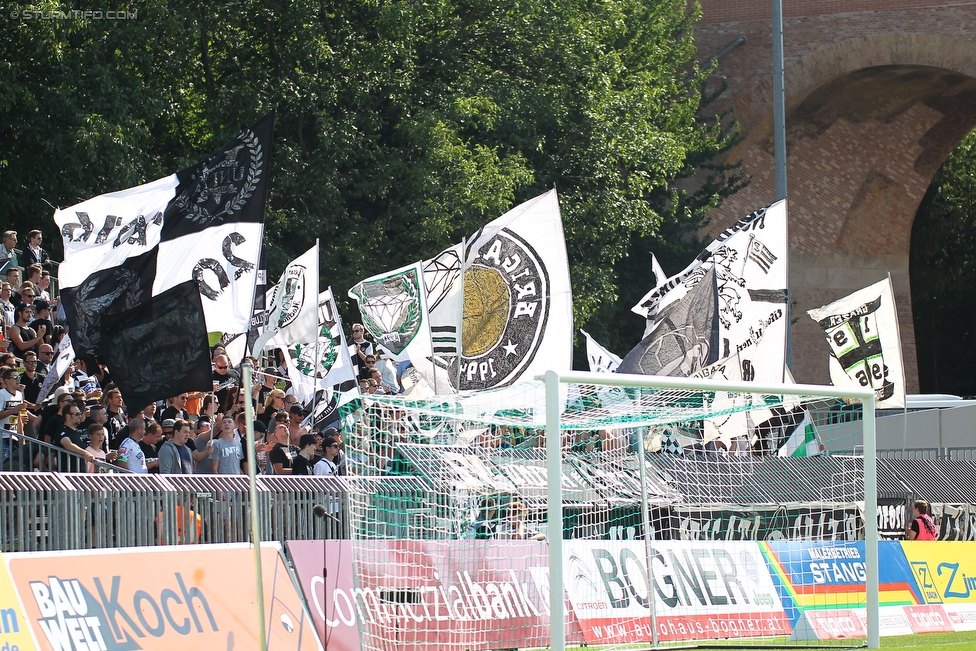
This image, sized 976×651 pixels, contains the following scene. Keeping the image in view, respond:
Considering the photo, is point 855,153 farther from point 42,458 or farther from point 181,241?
point 42,458

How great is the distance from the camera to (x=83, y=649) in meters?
8.84

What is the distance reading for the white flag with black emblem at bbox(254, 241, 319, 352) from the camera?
1595 centimetres

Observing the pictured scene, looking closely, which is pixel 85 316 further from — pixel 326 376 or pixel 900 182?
pixel 900 182

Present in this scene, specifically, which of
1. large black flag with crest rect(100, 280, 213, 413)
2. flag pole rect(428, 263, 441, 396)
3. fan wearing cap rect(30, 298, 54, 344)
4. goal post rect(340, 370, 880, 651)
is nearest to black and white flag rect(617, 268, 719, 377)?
goal post rect(340, 370, 880, 651)

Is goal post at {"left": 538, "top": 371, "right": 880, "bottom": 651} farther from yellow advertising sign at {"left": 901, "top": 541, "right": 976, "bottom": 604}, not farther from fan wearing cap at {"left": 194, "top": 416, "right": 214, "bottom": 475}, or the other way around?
fan wearing cap at {"left": 194, "top": 416, "right": 214, "bottom": 475}

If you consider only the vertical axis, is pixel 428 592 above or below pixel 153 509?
below

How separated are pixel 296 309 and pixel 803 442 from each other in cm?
651

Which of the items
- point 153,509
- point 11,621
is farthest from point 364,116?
point 11,621

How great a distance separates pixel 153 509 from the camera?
409 inches

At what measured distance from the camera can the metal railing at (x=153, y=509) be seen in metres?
9.49

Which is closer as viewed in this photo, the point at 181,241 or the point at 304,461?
the point at 181,241

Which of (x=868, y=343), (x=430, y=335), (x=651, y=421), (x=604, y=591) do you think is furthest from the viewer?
(x=868, y=343)

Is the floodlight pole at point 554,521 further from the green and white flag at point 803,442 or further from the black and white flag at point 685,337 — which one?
the black and white flag at point 685,337

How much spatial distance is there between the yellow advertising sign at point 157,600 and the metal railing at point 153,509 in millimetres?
476
